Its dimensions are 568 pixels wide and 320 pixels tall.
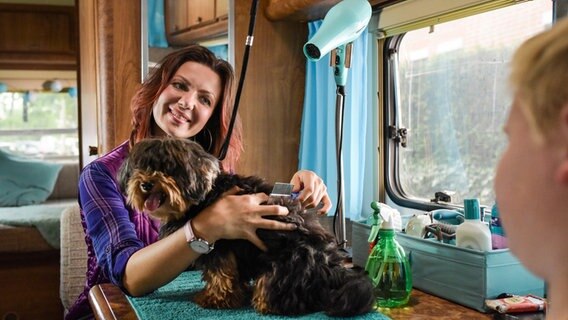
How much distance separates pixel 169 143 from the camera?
1.18 metres

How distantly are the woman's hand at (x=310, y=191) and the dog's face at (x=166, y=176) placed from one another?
1.08 ft

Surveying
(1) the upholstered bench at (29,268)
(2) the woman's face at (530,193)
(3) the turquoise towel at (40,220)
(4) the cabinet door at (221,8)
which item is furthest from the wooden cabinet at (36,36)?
(2) the woman's face at (530,193)

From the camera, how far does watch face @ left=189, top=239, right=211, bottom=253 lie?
3.90 feet

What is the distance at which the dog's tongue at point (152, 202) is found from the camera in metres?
1.14

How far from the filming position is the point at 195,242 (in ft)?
3.91

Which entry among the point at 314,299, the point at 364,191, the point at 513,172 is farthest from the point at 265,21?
the point at 513,172

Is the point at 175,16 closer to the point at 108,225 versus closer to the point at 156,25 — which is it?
the point at 156,25

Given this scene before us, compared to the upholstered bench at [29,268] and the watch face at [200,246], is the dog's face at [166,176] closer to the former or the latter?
the watch face at [200,246]

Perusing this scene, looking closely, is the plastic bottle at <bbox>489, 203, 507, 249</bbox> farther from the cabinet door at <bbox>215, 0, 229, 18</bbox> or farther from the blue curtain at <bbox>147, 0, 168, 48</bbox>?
the blue curtain at <bbox>147, 0, 168, 48</bbox>

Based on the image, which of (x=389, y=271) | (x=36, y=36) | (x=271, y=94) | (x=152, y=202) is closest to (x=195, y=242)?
(x=152, y=202)

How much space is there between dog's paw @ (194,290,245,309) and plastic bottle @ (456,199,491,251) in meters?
0.56

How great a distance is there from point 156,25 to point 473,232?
1.72 metres

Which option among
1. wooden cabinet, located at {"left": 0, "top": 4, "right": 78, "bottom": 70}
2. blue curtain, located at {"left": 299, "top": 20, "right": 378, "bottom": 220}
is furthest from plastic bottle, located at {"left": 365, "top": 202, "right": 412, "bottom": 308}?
wooden cabinet, located at {"left": 0, "top": 4, "right": 78, "bottom": 70}

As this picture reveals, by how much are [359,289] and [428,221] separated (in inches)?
21.3
